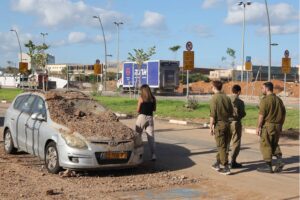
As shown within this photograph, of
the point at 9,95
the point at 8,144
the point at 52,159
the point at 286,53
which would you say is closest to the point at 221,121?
the point at 52,159

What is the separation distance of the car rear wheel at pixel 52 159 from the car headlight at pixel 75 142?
0.37 m

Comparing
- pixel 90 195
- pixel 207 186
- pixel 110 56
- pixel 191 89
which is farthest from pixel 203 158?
pixel 191 89

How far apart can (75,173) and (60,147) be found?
0.56m

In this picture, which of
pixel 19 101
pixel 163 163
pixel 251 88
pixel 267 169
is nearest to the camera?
pixel 267 169

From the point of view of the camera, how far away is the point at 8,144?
38.9ft

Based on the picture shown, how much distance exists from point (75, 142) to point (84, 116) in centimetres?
120

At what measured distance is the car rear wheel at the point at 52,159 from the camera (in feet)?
31.2

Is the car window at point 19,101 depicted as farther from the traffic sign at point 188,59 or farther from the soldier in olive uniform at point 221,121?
the traffic sign at point 188,59

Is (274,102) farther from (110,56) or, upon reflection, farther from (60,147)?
(110,56)

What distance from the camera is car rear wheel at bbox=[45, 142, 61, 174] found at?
9.51 m

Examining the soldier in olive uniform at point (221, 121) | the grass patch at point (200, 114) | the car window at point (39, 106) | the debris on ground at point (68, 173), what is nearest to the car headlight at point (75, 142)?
the debris on ground at point (68, 173)

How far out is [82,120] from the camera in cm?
1012

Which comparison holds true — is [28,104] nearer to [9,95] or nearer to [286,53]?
[286,53]

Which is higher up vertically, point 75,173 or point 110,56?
point 110,56
